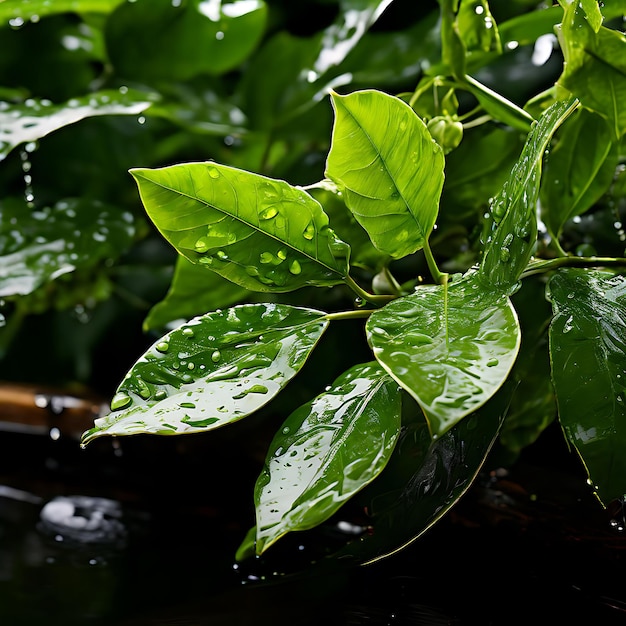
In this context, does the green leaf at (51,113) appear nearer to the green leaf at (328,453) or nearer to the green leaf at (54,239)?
the green leaf at (54,239)

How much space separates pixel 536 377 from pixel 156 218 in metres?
0.30

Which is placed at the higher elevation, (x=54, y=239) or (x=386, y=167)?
(x=386, y=167)

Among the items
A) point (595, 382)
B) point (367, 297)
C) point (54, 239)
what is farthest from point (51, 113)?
point (595, 382)

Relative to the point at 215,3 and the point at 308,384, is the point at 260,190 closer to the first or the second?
the point at 308,384

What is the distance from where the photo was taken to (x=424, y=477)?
15.9 inches

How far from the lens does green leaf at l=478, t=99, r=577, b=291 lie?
0.34 meters

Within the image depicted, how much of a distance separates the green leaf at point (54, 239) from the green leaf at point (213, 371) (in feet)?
1.01

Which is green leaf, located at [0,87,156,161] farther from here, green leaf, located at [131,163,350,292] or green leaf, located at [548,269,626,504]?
green leaf, located at [548,269,626,504]

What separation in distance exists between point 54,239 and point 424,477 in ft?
1.55

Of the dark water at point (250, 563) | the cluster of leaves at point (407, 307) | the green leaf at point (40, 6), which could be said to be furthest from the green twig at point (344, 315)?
the green leaf at point (40, 6)

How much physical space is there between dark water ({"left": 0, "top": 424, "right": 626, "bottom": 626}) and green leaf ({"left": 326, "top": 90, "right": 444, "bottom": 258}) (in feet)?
0.85

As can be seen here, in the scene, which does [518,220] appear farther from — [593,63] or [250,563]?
[250,563]

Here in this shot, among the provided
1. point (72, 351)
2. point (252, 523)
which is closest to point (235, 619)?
point (252, 523)

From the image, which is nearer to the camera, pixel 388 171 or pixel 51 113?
pixel 388 171
